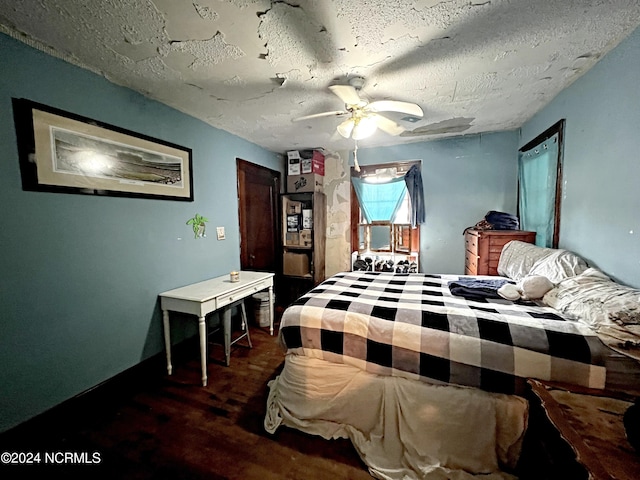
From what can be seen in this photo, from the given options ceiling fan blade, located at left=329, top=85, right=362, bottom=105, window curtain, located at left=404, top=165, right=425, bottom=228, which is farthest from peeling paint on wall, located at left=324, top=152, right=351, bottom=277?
ceiling fan blade, located at left=329, top=85, right=362, bottom=105

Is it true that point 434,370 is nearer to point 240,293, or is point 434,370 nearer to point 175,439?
point 175,439

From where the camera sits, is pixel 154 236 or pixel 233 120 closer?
pixel 154 236

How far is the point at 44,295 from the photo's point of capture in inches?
62.1

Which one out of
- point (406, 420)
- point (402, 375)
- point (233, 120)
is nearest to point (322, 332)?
point (402, 375)

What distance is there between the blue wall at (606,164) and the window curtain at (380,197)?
1829mm

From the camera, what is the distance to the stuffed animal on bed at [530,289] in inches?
65.6

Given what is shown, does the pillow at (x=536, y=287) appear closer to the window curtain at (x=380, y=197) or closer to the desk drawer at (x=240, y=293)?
the window curtain at (x=380, y=197)

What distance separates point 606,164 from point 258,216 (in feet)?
11.3

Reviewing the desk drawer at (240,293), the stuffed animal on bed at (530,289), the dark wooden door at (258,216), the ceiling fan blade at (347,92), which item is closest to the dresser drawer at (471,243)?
the stuffed animal on bed at (530,289)

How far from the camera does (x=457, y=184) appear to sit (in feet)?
11.2

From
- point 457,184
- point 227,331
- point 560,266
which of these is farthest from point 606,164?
point 227,331

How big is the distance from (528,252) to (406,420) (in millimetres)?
1870

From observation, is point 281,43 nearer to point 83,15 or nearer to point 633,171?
point 83,15

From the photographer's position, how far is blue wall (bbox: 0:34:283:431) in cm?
145
